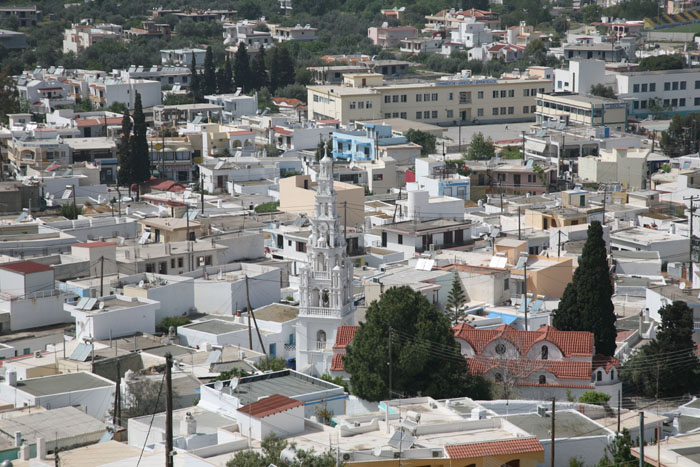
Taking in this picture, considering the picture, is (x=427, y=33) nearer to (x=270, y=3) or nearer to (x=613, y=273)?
(x=270, y=3)

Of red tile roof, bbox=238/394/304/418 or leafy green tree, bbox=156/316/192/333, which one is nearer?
red tile roof, bbox=238/394/304/418

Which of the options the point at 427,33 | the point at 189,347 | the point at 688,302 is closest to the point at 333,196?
the point at 189,347

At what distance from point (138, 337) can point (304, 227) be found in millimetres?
11237

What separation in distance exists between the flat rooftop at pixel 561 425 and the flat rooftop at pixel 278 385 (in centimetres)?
329

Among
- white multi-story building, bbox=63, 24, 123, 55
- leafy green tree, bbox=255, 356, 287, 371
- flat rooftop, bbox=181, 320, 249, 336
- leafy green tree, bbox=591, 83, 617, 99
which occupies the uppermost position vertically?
white multi-story building, bbox=63, 24, 123, 55

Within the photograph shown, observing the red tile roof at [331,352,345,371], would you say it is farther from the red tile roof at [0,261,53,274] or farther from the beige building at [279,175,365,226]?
the beige building at [279,175,365,226]

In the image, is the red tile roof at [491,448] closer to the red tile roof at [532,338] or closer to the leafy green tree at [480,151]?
the red tile roof at [532,338]

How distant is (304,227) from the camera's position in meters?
39.9

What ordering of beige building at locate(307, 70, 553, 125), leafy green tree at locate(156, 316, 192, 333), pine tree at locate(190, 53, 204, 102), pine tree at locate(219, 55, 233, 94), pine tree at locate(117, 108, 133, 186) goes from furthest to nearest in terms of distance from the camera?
pine tree at locate(219, 55, 233, 94), pine tree at locate(190, 53, 204, 102), beige building at locate(307, 70, 553, 125), pine tree at locate(117, 108, 133, 186), leafy green tree at locate(156, 316, 192, 333)

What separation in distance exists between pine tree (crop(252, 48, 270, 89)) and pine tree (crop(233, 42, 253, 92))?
50cm

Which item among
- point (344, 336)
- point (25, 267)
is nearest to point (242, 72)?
point (25, 267)

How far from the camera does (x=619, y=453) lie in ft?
65.6

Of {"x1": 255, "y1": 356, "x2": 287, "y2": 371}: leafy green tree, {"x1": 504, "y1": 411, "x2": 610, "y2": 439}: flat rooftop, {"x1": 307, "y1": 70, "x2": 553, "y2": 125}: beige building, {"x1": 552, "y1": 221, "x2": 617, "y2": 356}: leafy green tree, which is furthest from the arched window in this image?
{"x1": 307, "y1": 70, "x2": 553, "y2": 125}: beige building

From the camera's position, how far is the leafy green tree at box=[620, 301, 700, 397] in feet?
85.1
